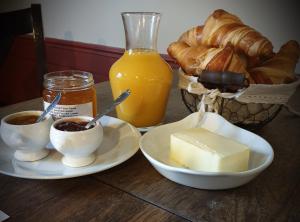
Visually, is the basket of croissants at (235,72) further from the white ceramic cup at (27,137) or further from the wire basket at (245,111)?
the white ceramic cup at (27,137)

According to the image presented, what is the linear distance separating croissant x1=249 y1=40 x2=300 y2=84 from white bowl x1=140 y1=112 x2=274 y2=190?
0.36ft

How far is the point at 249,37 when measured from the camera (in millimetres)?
635

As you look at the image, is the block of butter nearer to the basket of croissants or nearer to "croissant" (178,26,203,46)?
the basket of croissants

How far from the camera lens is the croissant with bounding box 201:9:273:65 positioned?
0.63 m

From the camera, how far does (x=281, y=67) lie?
648 mm

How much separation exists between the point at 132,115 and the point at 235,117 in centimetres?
21

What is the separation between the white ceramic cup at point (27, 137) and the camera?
51 cm

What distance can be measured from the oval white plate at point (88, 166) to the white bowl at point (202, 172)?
41 millimetres

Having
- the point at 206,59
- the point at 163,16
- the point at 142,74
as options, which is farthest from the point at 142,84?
the point at 163,16

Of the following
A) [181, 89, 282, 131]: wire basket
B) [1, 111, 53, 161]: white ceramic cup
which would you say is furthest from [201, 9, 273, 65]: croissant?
[1, 111, 53, 161]: white ceramic cup

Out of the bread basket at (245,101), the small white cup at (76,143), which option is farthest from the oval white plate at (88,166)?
the bread basket at (245,101)

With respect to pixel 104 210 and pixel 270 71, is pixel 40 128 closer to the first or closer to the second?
pixel 104 210

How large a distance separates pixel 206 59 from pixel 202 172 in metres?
0.25

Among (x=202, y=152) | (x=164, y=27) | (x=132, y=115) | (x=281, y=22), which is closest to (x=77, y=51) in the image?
(x=164, y=27)
